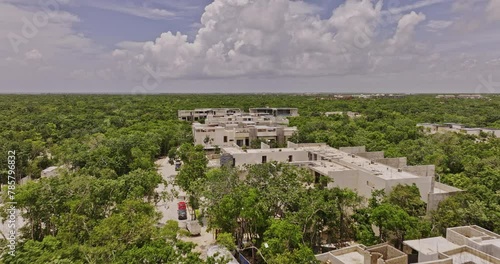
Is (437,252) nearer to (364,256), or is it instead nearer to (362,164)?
(364,256)

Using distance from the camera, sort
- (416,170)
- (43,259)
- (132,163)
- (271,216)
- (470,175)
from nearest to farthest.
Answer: (43,259) → (271,216) → (416,170) → (470,175) → (132,163)

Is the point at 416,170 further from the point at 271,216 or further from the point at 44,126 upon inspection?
the point at 44,126

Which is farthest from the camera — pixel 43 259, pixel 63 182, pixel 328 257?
pixel 63 182

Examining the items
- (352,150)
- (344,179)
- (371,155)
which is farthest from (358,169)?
(352,150)

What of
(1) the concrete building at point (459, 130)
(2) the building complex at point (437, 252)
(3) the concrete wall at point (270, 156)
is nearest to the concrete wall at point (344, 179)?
(2) the building complex at point (437, 252)

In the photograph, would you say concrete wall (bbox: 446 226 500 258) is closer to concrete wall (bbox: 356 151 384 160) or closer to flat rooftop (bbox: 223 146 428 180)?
flat rooftop (bbox: 223 146 428 180)

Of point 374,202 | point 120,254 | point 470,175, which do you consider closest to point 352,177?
point 374,202
